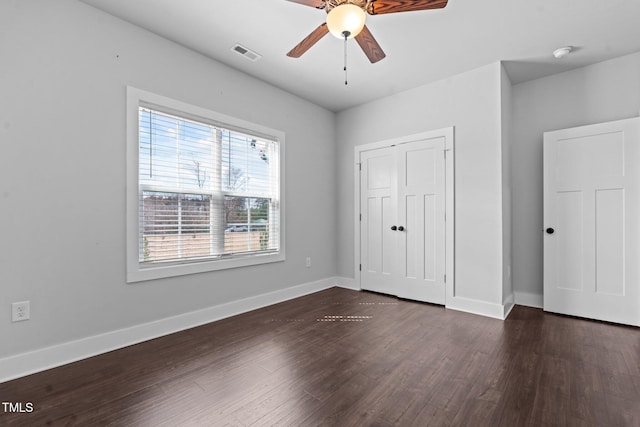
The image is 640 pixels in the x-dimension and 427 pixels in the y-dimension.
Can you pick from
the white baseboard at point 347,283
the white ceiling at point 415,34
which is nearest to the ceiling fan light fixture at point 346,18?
the white ceiling at point 415,34

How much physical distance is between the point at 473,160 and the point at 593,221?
137cm

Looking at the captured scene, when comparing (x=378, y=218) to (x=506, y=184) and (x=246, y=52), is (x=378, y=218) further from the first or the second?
(x=246, y=52)

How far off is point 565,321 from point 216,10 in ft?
14.6

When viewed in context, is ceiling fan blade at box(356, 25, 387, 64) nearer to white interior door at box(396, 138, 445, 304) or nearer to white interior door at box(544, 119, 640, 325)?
white interior door at box(396, 138, 445, 304)

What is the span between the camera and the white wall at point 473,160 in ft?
10.6

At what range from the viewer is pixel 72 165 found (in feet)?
7.52

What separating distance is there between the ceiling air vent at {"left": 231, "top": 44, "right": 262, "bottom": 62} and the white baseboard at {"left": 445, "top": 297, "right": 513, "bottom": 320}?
3.49 meters

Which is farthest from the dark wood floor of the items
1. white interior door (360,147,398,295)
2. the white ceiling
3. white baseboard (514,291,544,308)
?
the white ceiling

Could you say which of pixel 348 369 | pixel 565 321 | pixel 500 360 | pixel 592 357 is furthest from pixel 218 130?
pixel 565 321

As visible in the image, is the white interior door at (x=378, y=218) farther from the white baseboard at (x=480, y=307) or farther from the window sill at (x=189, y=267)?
the window sill at (x=189, y=267)

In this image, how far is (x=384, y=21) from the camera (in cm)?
255

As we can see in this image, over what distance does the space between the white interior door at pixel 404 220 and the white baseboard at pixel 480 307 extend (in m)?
0.16

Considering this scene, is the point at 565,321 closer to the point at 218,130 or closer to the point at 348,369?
the point at 348,369

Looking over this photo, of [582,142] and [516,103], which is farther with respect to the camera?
[516,103]
